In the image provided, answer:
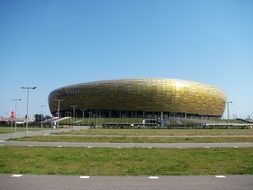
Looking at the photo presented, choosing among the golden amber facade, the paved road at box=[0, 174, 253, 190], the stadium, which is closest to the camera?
the paved road at box=[0, 174, 253, 190]

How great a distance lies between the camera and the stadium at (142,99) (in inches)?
5699

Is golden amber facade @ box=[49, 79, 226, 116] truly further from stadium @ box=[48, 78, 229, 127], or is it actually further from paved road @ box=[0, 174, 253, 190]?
paved road @ box=[0, 174, 253, 190]

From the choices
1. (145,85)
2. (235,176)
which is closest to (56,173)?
(235,176)

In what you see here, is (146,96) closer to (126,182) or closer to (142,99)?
(142,99)

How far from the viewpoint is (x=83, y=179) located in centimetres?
Answer: 1082

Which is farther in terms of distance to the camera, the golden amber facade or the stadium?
the stadium

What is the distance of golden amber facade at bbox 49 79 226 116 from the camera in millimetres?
144625

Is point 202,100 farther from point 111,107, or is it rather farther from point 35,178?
point 35,178

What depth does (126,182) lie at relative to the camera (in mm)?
10414

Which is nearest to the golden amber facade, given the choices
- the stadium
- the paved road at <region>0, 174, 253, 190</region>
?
the stadium

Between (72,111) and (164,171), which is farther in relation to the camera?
(72,111)

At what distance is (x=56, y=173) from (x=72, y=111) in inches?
6127

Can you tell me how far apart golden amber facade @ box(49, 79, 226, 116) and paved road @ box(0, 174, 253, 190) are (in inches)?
5228

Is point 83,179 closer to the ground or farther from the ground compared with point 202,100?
closer to the ground
